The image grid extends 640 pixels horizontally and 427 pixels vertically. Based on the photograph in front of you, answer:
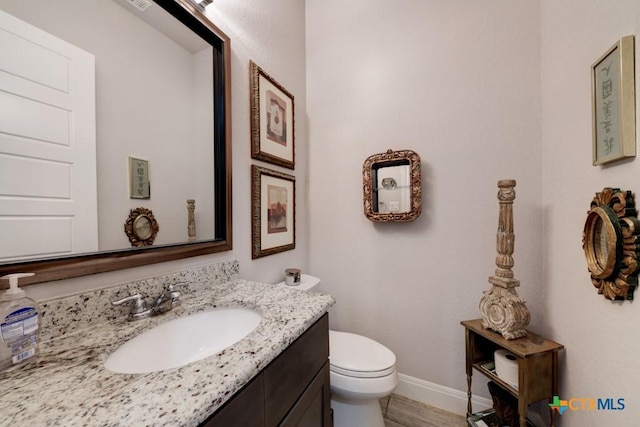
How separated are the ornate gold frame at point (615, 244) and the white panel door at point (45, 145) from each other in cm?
160

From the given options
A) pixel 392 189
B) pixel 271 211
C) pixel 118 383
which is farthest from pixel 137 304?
pixel 392 189

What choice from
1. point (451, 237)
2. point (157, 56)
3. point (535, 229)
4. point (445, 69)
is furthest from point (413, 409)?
point (157, 56)

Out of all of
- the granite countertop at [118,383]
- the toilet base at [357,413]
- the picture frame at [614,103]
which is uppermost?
the picture frame at [614,103]

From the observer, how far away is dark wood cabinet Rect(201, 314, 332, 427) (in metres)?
0.48

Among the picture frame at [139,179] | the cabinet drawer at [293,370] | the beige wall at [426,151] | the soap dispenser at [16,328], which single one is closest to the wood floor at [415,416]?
the beige wall at [426,151]

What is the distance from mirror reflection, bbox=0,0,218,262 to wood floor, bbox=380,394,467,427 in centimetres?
152

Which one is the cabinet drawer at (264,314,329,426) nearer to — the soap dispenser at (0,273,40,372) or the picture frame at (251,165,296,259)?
the soap dispenser at (0,273,40,372)

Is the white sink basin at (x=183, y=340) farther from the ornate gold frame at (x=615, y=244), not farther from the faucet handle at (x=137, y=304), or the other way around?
the ornate gold frame at (x=615, y=244)

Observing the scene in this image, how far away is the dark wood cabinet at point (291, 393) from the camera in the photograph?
1.59 feet

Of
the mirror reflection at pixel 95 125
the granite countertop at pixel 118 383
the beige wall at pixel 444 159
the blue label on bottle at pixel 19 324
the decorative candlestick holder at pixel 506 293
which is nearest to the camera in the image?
the granite countertop at pixel 118 383

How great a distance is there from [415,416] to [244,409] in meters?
1.41

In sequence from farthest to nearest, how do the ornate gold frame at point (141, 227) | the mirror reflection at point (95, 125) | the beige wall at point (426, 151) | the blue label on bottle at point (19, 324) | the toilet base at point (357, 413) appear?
1. the beige wall at point (426, 151)
2. the toilet base at point (357, 413)
3. the ornate gold frame at point (141, 227)
4. the mirror reflection at point (95, 125)
5. the blue label on bottle at point (19, 324)

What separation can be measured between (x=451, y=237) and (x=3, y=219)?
1.79 meters

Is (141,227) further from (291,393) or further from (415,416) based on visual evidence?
(415,416)
